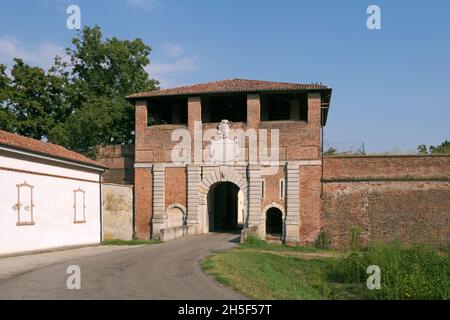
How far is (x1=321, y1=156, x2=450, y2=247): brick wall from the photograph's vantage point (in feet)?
74.1

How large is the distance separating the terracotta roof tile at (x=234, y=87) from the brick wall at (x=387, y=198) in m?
4.10

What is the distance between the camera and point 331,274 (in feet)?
50.8

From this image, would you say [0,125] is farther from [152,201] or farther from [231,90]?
[231,90]

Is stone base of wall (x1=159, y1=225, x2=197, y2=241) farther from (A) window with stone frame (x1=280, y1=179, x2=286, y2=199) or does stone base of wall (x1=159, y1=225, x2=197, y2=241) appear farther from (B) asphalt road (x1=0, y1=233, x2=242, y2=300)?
(B) asphalt road (x1=0, y1=233, x2=242, y2=300)

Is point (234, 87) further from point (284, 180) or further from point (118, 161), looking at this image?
point (118, 161)

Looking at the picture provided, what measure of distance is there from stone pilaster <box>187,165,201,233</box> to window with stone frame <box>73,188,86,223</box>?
19.5 feet

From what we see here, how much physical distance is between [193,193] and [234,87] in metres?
6.13

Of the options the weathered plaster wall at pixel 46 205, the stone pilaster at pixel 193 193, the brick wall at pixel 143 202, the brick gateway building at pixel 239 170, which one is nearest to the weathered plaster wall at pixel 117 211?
the brick wall at pixel 143 202

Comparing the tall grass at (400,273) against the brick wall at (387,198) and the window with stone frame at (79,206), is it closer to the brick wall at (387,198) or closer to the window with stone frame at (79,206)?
the brick wall at (387,198)

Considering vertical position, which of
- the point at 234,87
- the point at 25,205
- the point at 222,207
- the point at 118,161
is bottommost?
the point at 222,207

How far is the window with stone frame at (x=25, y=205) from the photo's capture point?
15.7 meters

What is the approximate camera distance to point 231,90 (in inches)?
949

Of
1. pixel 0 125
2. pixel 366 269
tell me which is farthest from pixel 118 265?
pixel 0 125

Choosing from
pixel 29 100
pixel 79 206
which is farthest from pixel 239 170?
pixel 29 100
